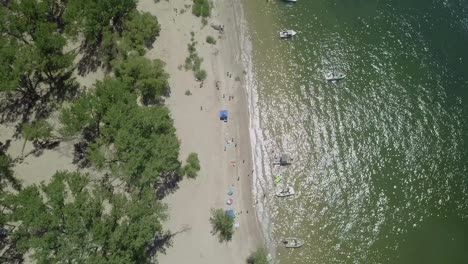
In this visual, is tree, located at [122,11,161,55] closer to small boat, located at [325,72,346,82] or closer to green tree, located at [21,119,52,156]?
green tree, located at [21,119,52,156]

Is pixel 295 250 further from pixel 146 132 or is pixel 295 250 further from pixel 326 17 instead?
pixel 326 17

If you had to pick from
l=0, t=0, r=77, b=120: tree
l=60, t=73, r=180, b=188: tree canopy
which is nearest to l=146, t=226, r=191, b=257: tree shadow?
l=60, t=73, r=180, b=188: tree canopy

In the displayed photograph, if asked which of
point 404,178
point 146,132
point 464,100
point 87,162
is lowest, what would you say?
point 404,178

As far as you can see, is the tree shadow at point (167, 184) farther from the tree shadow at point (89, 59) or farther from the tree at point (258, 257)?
the tree shadow at point (89, 59)

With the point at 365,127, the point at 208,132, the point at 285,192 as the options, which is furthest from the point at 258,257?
the point at 365,127

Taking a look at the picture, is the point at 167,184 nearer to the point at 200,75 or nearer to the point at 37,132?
the point at 200,75

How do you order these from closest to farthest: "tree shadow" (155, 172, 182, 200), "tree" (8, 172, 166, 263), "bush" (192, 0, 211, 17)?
"tree" (8, 172, 166, 263) < "tree shadow" (155, 172, 182, 200) < "bush" (192, 0, 211, 17)

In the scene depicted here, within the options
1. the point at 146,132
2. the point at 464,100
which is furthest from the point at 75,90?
the point at 464,100
